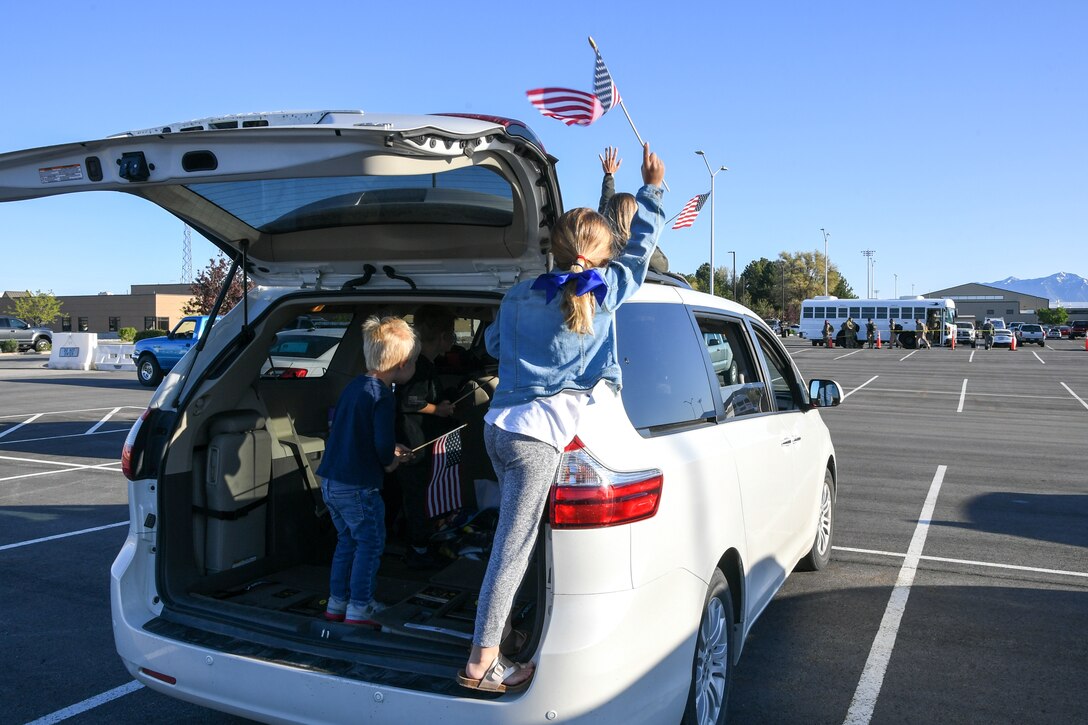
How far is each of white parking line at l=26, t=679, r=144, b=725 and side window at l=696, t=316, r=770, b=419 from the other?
3.06m

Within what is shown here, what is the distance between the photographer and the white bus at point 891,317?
55.9 m

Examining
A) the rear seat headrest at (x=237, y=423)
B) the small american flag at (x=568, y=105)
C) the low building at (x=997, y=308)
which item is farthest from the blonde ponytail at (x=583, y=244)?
the low building at (x=997, y=308)

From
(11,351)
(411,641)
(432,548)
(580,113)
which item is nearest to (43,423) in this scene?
(580,113)

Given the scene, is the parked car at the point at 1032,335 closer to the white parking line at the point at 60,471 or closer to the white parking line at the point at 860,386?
the white parking line at the point at 860,386

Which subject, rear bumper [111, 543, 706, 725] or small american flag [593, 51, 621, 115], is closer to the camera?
rear bumper [111, 543, 706, 725]

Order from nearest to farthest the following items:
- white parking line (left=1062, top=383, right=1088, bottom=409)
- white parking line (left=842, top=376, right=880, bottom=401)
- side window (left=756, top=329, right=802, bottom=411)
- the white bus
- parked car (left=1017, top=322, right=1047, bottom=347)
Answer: side window (left=756, top=329, right=802, bottom=411), white parking line (left=1062, top=383, right=1088, bottom=409), white parking line (left=842, top=376, right=880, bottom=401), the white bus, parked car (left=1017, top=322, right=1047, bottom=347)

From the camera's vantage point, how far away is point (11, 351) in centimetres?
4250

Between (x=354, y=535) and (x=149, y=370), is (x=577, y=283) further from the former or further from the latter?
(x=149, y=370)

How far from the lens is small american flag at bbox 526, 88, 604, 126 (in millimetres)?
7973

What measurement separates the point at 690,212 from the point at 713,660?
950cm

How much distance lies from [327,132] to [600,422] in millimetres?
1197

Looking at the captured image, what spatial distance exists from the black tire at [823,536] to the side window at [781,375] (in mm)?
821

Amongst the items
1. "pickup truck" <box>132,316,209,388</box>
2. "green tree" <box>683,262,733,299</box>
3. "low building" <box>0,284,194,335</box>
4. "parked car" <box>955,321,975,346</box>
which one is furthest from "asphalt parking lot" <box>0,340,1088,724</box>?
"green tree" <box>683,262,733,299</box>

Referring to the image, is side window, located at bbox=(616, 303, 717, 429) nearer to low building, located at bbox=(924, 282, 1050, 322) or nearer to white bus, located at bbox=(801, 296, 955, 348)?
white bus, located at bbox=(801, 296, 955, 348)
